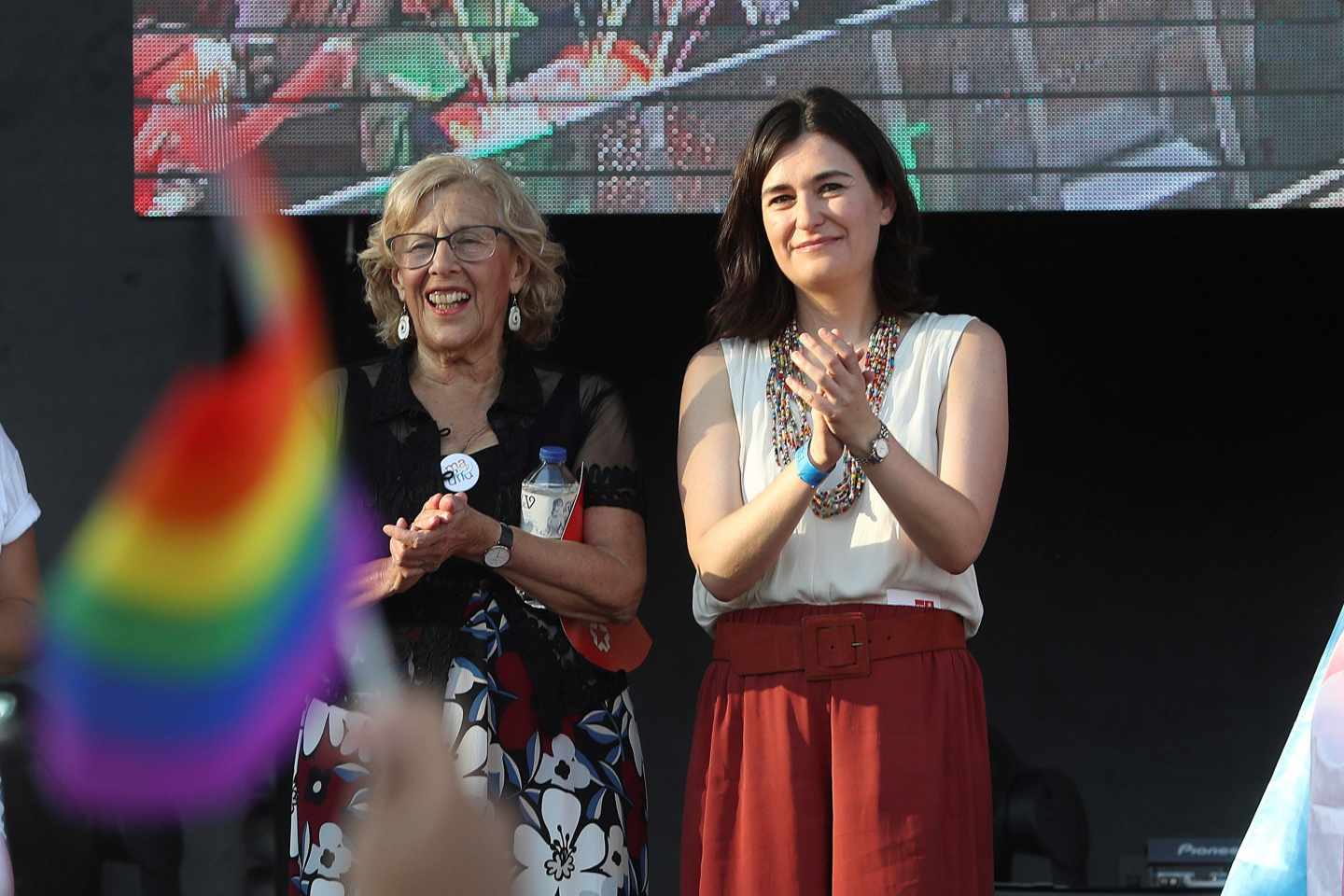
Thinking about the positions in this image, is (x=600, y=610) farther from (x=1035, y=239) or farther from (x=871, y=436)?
(x=1035, y=239)

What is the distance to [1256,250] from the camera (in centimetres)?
441

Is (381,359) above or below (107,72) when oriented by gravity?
below

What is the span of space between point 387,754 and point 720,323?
0.80 m

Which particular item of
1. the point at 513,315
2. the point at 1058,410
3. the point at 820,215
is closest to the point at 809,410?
the point at 820,215

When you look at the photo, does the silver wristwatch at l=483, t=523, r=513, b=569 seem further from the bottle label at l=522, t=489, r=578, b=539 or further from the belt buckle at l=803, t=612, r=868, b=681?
the belt buckle at l=803, t=612, r=868, b=681

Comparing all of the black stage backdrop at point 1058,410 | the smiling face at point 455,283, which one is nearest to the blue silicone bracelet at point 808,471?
the smiling face at point 455,283

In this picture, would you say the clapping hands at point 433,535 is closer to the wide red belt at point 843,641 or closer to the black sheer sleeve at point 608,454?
the black sheer sleeve at point 608,454

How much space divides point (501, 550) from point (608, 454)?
280mm

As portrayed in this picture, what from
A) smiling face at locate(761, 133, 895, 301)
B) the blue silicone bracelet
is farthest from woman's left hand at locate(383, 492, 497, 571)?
smiling face at locate(761, 133, 895, 301)

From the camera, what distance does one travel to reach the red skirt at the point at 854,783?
2.26 m

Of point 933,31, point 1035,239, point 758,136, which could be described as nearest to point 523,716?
point 758,136

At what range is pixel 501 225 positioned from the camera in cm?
276

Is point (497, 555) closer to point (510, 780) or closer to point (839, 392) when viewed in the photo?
point (510, 780)

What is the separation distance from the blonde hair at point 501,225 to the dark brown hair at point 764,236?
0.32 metres
